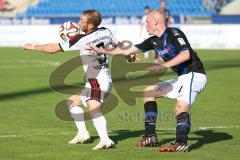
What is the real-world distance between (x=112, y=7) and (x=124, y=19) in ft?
24.2

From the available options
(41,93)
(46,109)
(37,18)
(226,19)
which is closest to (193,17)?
(226,19)

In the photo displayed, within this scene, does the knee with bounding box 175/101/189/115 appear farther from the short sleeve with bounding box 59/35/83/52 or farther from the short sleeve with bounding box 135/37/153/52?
the short sleeve with bounding box 59/35/83/52

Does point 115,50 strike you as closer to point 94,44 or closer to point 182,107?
point 94,44

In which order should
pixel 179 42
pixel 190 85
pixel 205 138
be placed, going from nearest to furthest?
pixel 179 42 < pixel 190 85 < pixel 205 138

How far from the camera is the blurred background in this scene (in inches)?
1499

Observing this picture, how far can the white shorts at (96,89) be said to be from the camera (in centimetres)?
1012

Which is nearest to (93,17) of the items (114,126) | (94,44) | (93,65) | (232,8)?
(94,44)

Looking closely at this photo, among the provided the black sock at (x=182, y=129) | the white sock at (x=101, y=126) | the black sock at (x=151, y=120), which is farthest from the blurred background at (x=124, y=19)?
the black sock at (x=182, y=129)

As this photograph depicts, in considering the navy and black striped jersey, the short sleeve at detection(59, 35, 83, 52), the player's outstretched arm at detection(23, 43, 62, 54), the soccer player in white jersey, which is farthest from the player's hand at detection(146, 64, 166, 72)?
the player's outstretched arm at detection(23, 43, 62, 54)

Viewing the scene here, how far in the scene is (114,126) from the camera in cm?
1243

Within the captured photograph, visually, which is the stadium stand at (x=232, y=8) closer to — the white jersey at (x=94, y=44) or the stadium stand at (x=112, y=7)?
the stadium stand at (x=112, y=7)

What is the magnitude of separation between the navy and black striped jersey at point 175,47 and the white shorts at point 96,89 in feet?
2.85

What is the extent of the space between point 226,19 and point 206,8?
897 cm

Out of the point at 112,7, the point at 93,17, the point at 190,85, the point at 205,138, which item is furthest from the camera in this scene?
the point at 112,7
